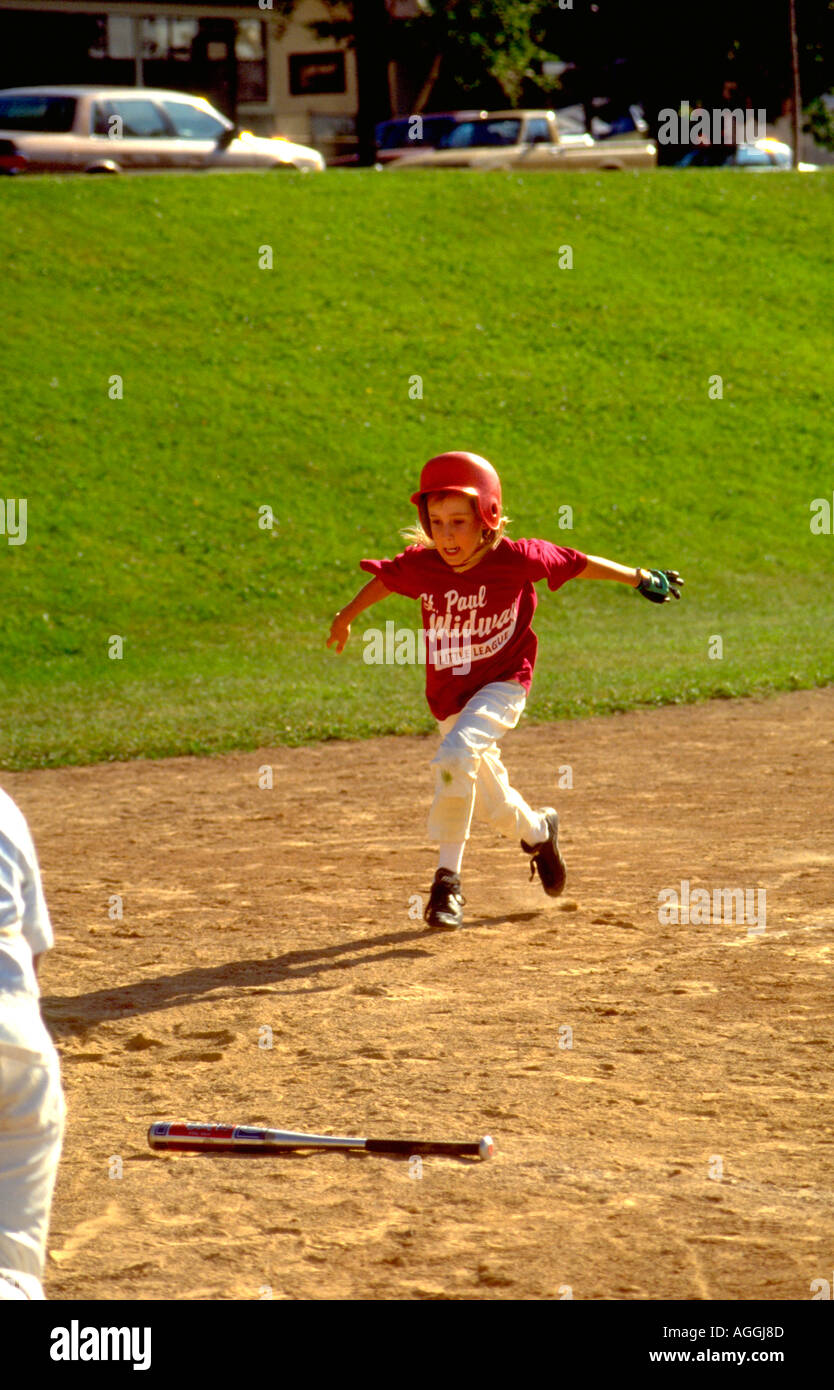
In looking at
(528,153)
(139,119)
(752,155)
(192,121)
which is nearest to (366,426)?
(139,119)

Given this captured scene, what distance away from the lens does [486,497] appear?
6383 millimetres

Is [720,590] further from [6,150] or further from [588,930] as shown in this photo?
[6,150]

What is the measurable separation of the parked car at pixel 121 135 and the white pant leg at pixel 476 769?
62.1 feet

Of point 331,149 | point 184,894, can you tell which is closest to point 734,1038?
point 184,894

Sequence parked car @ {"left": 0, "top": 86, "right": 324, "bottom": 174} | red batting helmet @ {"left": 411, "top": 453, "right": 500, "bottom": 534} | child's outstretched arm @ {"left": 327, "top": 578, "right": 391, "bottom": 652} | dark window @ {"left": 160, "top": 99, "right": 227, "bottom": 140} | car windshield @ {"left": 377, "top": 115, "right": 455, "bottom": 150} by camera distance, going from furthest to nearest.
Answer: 1. car windshield @ {"left": 377, "top": 115, "right": 455, "bottom": 150}
2. dark window @ {"left": 160, "top": 99, "right": 227, "bottom": 140}
3. parked car @ {"left": 0, "top": 86, "right": 324, "bottom": 174}
4. child's outstretched arm @ {"left": 327, "top": 578, "right": 391, "bottom": 652}
5. red batting helmet @ {"left": 411, "top": 453, "right": 500, "bottom": 534}

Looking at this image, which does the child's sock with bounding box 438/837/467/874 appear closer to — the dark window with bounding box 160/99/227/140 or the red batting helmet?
the red batting helmet

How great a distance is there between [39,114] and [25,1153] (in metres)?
23.8

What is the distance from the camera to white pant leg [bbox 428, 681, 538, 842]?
6.37 meters

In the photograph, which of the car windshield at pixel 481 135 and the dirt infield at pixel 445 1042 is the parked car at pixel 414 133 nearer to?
the car windshield at pixel 481 135

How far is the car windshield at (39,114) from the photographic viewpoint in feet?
78.1

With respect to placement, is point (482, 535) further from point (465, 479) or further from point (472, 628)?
point (472, 628)

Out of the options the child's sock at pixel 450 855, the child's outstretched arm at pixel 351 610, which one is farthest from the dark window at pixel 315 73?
the child's sock at pixel 450 855

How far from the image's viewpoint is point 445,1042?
5.24 m

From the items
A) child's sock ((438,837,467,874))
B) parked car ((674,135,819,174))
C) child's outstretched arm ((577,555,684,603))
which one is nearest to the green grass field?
child's sock ((438,837,467,874))
